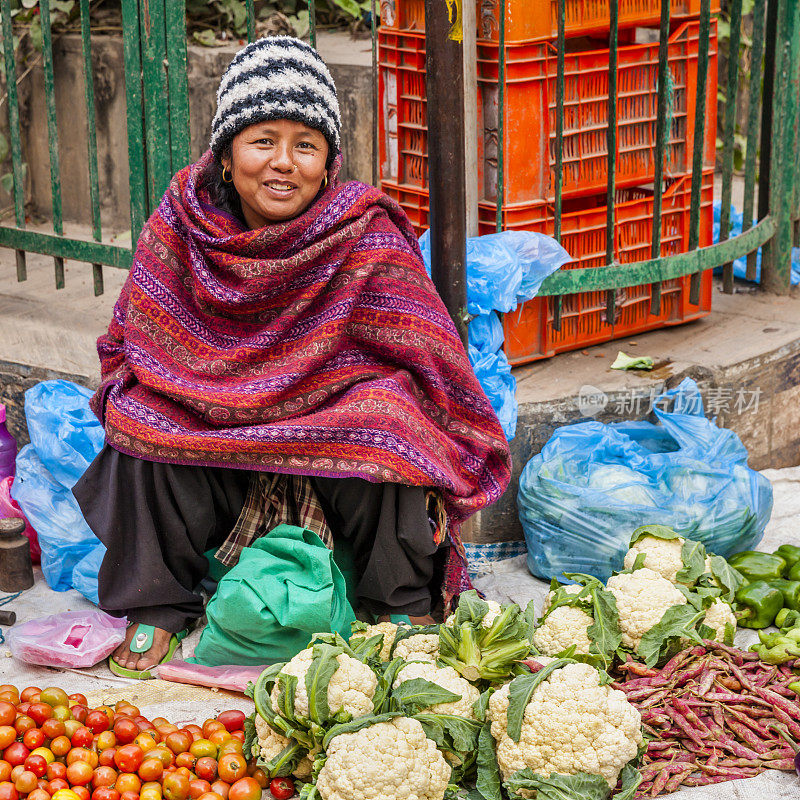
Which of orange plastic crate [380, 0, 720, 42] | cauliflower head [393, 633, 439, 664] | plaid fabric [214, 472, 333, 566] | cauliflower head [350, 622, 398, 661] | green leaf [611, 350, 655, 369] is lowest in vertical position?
cauliflower head [350, 622, 398, 661]

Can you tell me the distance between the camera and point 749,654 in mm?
2635

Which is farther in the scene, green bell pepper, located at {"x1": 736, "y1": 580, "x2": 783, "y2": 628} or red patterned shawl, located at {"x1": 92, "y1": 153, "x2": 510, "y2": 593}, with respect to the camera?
green bell pepper, located at {"x1": 736, "y1": 580, "x2": 783, "y2": 628}

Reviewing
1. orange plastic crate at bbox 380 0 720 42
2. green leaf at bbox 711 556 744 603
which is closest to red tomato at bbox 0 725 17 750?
green leaf at bbox 711 556 744 603

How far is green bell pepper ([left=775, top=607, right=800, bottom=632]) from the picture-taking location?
2.85 metres

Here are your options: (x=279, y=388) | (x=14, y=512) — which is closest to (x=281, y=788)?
(x=279, y=388)

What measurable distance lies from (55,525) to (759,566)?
204 centimetres

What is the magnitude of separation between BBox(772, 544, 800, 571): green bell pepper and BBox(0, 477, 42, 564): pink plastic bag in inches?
87.8

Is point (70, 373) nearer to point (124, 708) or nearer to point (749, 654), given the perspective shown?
point (124, 708)

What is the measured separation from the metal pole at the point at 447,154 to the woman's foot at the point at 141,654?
1205 millimetres

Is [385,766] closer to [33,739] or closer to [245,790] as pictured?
[245,790]

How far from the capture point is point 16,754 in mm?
2305

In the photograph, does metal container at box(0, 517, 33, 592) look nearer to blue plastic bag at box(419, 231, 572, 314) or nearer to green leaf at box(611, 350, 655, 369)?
blue plastic bag at box(419, 231, 572, 314)

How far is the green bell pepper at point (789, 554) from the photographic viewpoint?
3.10 m

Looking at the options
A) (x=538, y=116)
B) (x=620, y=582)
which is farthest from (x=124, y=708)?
(x=538, y=116)
